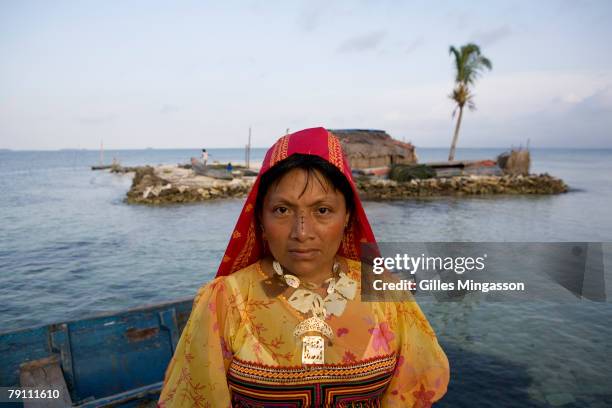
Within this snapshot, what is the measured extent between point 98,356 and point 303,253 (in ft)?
13.9

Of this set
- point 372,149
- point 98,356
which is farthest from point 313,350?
point 372,149

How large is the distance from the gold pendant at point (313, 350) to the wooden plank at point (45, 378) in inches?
147

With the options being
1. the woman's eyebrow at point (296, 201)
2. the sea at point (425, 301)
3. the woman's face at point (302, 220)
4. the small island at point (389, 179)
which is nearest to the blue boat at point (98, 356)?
the woman's face at point (302, 220)

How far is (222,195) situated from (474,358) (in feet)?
70.1

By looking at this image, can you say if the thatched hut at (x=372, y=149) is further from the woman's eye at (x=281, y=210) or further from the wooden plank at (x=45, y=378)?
A: the woman's eye at (x=281, y=210)

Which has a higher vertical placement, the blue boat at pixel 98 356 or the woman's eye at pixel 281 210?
the woman's eye at pixel 281 210

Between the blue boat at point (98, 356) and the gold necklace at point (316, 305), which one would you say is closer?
the gold necklace at point (316, 305)

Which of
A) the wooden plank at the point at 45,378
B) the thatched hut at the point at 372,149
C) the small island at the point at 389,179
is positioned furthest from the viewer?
the thatched hut at the point at 372,149

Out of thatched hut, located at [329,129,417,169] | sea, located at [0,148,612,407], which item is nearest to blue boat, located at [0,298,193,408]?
sea, located at [0,148,612,407]

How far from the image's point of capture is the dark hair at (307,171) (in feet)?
5.07

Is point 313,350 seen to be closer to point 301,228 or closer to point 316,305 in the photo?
point 316,305

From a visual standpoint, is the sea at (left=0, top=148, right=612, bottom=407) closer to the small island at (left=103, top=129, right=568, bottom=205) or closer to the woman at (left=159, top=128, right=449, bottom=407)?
the small island at (left=103, top=129, right=568, bottom=205)

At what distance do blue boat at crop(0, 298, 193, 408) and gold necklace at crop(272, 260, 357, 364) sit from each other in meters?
3.51

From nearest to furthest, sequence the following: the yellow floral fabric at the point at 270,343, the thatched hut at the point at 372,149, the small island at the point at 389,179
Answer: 1. the yellow floral fabric at the point at 270,343
2. the small island at the point at 389,179
3. the thatched hut at the point at 372,149
